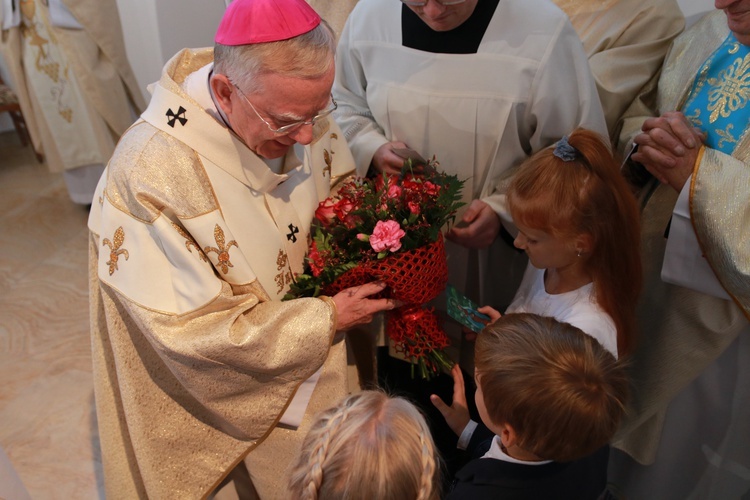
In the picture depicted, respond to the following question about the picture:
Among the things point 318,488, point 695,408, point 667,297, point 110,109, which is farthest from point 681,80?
point 110,109

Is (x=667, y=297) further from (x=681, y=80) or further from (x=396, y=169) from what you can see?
(x=396, y=169)

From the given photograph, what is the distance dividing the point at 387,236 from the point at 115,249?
0.72 meters

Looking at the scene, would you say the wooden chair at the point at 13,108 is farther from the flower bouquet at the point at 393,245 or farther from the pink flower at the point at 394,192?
the pink flower at the point at 394,192

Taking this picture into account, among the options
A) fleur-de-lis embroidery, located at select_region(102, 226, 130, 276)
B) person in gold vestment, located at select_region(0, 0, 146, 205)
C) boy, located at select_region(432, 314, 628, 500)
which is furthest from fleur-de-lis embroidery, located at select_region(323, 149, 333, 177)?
person in gold vestment, located at select_region(0, 0, 146, 205)

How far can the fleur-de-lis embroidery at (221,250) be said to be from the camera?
1765 millimetres

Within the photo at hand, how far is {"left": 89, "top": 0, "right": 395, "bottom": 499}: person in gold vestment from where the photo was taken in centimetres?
165

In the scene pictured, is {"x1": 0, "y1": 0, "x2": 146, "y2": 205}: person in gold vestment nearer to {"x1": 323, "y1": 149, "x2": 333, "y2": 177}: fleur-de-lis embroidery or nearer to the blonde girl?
{"x1": 323, "y1": 149, "x2": 333, "y2": 177}: fleur-de-lis embroidery

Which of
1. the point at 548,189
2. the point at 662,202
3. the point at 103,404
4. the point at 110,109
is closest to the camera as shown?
the point at 548,189

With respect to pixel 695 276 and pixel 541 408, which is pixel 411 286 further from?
pixel 695 276

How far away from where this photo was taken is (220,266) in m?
1.79

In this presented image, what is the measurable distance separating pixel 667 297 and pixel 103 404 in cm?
199

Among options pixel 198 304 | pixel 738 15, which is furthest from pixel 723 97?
pixel 198 304

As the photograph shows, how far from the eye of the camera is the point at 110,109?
480 centimetres

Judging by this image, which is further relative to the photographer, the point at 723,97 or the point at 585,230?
the point at 723,97
